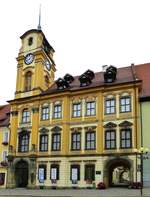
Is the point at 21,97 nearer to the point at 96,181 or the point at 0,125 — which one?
the point at 0,125

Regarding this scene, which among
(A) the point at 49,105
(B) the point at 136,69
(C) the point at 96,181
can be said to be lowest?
(C) the point at 96,181

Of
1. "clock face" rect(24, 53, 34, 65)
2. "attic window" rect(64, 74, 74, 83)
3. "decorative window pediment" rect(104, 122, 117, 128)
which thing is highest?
"clock face" rect(24, 53, 34, 65)

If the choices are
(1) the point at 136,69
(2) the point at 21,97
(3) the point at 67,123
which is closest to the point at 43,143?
(3) the point at 67,123

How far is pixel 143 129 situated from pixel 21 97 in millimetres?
18709

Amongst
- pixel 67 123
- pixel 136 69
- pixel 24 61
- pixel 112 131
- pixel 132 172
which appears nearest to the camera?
pixel 132 172

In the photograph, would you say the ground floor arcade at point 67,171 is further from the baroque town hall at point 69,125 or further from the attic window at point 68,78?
the attic window at point 68,78

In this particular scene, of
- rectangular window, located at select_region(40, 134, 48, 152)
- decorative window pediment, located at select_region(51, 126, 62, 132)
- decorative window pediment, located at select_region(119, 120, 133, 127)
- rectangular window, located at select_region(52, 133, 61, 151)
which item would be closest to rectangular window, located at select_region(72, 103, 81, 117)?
decorative window pediment, located at select_region(51, 126, 62, 132)

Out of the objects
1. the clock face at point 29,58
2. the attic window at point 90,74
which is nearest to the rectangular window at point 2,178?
the clock face at point 29,58

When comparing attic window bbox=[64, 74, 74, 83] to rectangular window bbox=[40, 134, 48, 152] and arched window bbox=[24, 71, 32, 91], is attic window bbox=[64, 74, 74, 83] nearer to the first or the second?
arched window bbox=[24, 71, 32, 91]

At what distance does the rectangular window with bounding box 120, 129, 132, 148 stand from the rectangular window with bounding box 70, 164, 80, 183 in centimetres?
639

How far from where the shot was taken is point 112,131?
4131 centimetres

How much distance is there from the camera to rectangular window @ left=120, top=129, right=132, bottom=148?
131 ft

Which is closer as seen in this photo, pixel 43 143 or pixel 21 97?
pixel 43 143

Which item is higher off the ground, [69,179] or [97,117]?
[97,117]
